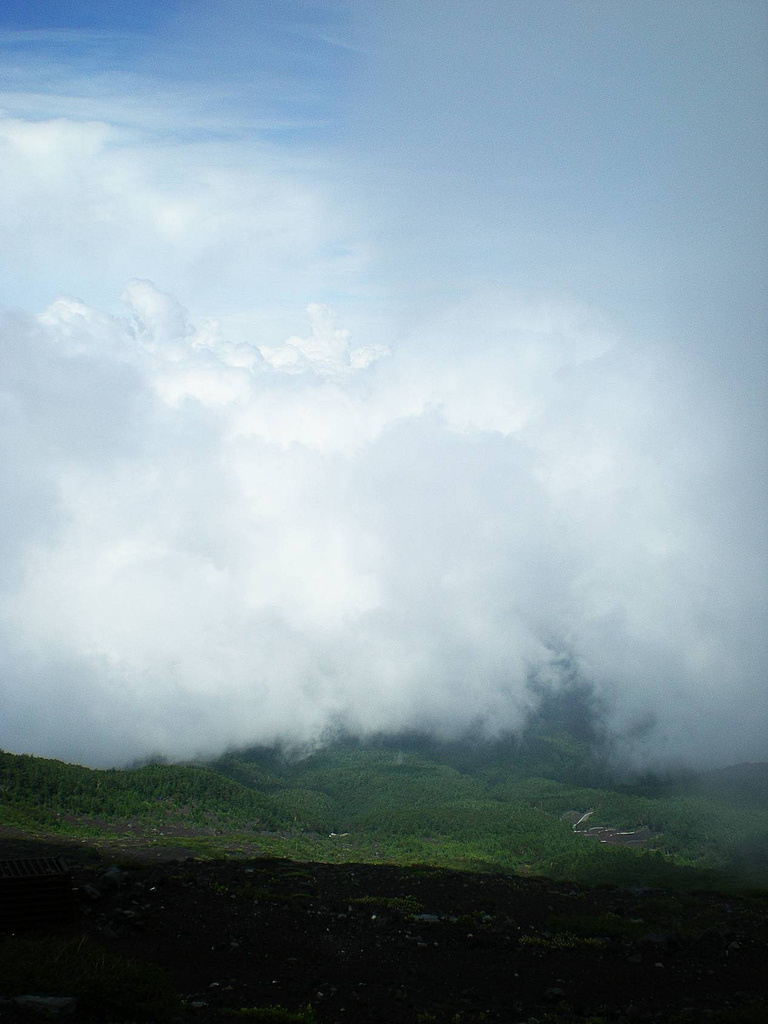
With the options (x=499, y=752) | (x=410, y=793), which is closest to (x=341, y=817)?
(x=410, y=793)

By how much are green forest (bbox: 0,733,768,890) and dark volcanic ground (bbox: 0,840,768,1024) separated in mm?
21646

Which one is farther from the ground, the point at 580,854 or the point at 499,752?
the point at 499,752

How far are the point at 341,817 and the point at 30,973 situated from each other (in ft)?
261

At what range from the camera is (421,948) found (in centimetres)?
2778

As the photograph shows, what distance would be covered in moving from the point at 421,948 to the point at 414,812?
66.9 metres

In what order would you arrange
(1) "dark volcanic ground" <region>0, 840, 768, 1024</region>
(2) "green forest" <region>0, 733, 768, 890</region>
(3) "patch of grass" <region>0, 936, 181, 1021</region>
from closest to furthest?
(3) "patch of grass" <region>0, 936, 181, 1021</region>
(1) "dark volcanic ground" <region>0, 840, 768, 1024</region>
(2) "green forest" <region>0, 733, 768, 890</region>

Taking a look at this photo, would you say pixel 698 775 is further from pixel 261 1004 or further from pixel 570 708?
pixel 261 1004

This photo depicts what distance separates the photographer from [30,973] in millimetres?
20500

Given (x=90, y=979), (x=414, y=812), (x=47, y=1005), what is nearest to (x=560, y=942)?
(x=90, y=979)

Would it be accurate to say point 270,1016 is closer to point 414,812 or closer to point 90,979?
point 90,979

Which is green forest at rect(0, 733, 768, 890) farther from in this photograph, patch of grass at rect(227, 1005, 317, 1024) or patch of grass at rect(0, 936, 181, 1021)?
patch of grass at rect(227, 1005, 317, 1024)

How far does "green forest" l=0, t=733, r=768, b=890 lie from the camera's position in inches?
2542

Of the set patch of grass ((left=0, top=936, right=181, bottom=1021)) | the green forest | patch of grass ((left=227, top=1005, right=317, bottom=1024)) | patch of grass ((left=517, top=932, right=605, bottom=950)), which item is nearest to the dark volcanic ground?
patch of grass ((left=517, top=932, right=605, bottom=950))

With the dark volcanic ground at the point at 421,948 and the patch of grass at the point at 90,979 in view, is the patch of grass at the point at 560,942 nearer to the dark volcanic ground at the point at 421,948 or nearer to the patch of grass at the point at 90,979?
the dark volcanic ground at the point at 421,948
